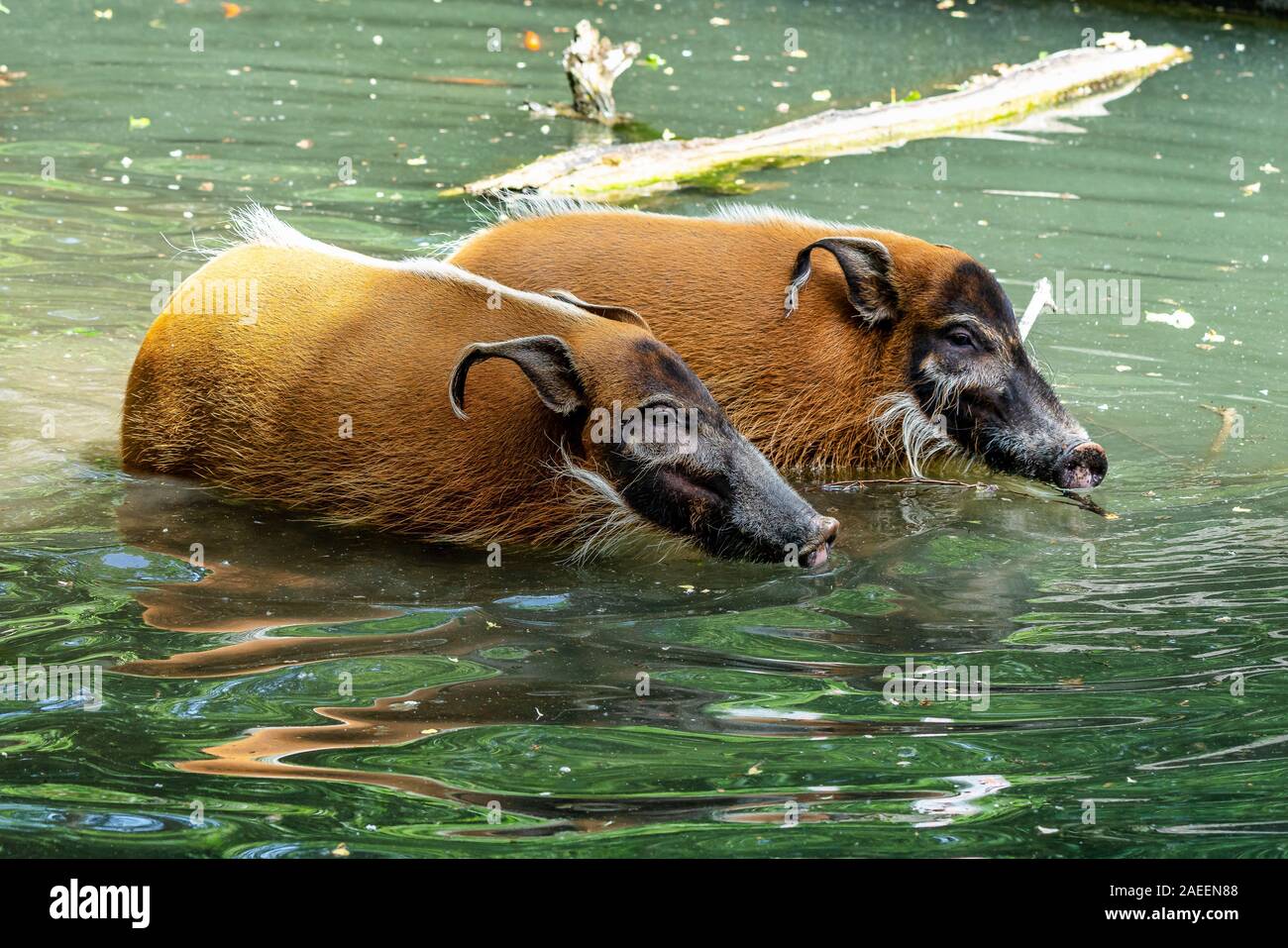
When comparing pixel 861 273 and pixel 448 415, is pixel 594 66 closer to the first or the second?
pixel 861 273

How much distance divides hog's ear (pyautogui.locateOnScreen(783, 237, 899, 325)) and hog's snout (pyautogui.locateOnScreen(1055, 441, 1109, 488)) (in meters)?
1.11

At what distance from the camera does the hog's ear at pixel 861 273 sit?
7.43 metres

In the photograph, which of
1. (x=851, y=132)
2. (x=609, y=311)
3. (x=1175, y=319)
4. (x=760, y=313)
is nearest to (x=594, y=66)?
(x=851, y=132)

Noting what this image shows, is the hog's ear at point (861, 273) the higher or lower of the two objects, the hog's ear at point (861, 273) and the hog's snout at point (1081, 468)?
the higher

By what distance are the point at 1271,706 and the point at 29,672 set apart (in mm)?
4122

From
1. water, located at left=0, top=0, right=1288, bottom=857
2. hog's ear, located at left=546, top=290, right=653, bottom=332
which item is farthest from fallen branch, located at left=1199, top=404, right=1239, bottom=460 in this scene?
hog's ear, located at left=546, top=290, right=653, bottom=332

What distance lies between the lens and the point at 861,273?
752 centimetres

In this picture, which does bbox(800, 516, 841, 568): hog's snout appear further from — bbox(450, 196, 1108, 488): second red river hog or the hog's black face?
the hog's black face

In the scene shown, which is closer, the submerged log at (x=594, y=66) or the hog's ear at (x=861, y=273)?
the hog's ear at (x=861, y=273)

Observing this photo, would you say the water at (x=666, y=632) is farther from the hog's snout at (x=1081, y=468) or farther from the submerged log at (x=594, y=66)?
the submerged log at (x=594, y=66)

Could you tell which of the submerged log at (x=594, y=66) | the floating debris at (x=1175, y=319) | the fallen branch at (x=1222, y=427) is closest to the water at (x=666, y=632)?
the fallen branch at (x=1222, y=427)

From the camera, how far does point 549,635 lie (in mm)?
5668

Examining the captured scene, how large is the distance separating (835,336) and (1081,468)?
1.34 metres

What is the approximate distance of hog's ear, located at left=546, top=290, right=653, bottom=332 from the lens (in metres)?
6.68
